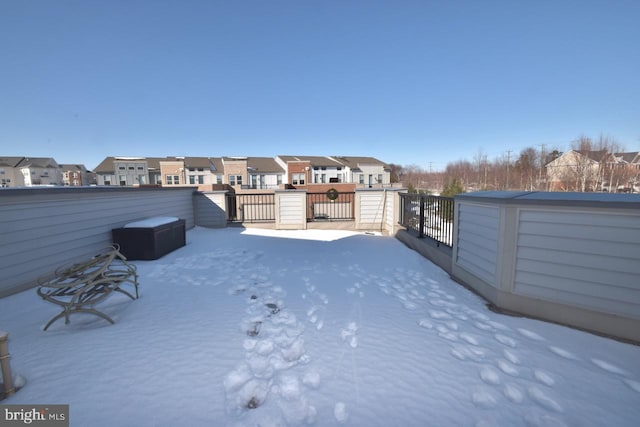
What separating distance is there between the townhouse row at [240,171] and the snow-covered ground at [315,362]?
32.5m

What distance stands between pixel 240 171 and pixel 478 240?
127ft

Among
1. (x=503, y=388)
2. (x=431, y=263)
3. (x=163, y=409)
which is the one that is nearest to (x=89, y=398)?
(x=163, y=409)

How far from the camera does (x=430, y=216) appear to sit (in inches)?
278

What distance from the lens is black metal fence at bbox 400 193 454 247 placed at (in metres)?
6.07

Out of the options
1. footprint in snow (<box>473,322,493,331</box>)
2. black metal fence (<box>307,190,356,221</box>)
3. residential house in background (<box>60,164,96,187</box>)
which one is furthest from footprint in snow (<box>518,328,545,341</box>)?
residential house in background (<box>60,164,96,187</box>)

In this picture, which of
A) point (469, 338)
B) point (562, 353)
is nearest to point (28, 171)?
point (469, 338)

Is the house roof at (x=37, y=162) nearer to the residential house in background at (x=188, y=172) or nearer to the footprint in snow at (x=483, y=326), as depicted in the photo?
the residential house in background at (x=188, y=172)

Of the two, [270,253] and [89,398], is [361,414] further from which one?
[270,253]

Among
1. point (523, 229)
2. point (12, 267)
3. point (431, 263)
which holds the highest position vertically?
point (523, 229)

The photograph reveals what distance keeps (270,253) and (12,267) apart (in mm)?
4473

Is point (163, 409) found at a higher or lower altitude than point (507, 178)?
lower

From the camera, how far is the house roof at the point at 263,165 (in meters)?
44.0

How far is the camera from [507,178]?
43562 millimetres

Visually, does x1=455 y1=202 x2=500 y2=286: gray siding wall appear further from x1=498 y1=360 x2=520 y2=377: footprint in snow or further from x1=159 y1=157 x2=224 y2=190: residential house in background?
x1=159 y1=157 x2=224 y2=190: residential house in background
